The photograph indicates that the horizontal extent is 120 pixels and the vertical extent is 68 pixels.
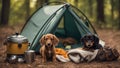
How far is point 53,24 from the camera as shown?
329 inches

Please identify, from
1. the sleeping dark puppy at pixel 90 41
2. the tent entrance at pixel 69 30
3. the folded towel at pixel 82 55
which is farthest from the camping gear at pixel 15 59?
the tent entrance at pixel 69 30

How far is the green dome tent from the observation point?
8.36 metres

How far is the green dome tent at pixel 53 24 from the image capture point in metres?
8.36

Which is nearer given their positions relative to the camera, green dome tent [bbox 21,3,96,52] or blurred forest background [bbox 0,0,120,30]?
green dome tent [bbox 21,3,96,52]

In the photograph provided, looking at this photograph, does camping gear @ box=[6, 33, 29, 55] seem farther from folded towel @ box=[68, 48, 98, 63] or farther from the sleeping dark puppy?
the sleeping dark puppy

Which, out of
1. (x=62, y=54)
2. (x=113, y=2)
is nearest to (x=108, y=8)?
(x=113, y=2)

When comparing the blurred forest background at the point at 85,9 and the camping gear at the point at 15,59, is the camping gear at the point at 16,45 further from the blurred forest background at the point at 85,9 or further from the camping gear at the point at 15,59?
the blurred forest background at the point at 85,9

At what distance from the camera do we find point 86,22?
9781 millimetres

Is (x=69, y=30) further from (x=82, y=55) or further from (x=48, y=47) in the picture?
(x=48, y=47)

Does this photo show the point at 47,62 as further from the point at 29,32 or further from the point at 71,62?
the point at 29,32

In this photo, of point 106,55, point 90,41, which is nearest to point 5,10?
point 90,41

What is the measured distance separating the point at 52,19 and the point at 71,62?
1855 millimetres

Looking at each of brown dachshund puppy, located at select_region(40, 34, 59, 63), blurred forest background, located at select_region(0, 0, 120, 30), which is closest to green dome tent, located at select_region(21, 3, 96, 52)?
brown dachshund puppy, located at select_region(40, 34, 59, 63)

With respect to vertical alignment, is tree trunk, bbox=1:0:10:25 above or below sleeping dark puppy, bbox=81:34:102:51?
above
